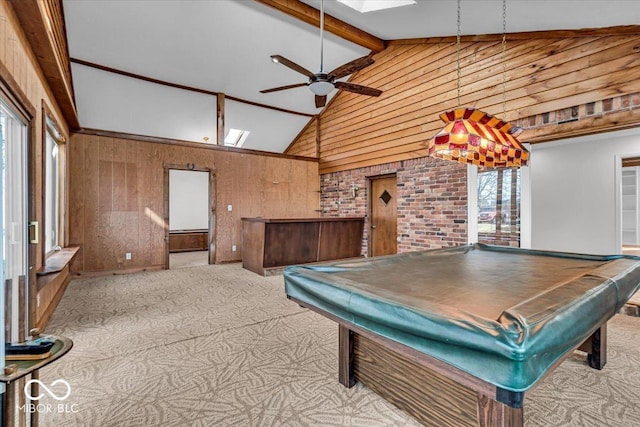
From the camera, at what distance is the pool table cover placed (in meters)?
0.90

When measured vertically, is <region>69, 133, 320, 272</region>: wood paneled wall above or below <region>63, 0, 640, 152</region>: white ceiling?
below

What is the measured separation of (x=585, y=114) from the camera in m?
3.49

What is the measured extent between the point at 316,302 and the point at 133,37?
18.6 feet

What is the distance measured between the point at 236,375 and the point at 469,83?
4.95 m

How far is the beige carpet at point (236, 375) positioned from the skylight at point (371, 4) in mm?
4151

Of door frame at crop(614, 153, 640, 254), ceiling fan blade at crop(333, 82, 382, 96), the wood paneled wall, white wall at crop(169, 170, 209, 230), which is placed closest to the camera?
ceiling fan blade at crop(333, 82, 382, 96)

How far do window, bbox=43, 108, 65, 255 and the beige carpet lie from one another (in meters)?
1.12

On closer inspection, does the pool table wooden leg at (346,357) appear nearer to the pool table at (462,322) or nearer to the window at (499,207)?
the pool table at (462,322)

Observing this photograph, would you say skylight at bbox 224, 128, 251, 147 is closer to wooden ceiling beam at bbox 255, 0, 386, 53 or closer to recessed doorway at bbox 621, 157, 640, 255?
wooden ceiling beam at bbox 255, 0, 386, 53

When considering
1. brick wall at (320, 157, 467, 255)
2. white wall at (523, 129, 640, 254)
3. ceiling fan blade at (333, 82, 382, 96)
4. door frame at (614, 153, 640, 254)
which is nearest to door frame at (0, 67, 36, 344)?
ceiling fan blade at (333, 82, 382, 96)

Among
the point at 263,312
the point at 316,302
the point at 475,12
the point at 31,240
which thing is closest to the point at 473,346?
the point at 316,302

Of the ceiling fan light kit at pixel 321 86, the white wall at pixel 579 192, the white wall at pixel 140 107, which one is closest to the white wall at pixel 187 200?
the white wall at pixel 140 107

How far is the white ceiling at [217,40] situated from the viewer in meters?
3.57

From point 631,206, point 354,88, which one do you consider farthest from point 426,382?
point 631,206
